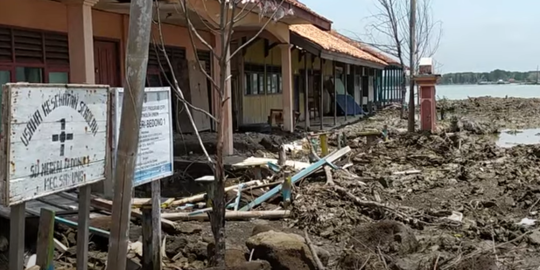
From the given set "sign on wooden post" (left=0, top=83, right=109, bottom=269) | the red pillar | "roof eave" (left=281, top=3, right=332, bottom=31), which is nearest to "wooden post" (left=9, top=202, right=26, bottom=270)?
"sign on wooden post" (left=0, top=83, right=109, bottom=269)

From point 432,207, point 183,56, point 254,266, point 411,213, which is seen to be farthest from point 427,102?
point 254,266

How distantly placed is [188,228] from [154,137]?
2178 mm

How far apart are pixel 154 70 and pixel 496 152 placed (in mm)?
8195

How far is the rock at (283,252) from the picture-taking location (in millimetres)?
5547

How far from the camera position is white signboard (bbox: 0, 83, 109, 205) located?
147 inches

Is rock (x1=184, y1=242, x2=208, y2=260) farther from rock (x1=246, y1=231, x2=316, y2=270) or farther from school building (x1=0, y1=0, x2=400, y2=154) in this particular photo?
school building (x1=0, y1=0, x2=400, y2=154)

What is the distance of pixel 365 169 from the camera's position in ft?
39.7

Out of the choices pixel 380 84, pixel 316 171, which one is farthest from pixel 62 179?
pixel 380 84

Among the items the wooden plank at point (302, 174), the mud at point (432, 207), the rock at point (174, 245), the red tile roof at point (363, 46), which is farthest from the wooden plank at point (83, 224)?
the red tile roof at point (363, 46)

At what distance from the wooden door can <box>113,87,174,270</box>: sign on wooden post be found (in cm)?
726

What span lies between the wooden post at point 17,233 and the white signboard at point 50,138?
144 millimetres

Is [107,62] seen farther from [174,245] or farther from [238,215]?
A: [174,245]

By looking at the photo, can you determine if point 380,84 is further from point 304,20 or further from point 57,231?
point 57,231

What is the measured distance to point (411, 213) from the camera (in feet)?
27.5
